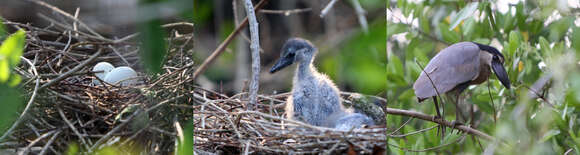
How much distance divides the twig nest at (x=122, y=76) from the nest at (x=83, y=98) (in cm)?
1

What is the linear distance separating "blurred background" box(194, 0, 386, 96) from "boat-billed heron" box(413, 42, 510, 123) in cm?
16

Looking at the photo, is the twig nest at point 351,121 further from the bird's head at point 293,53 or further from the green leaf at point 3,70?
the green leaf at point 3,70

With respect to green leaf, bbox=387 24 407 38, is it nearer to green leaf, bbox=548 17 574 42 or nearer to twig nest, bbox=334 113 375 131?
twig nest, bbox=334 113 375 131

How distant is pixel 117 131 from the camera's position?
45.3 inches

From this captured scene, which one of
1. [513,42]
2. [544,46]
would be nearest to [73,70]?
[513,42]

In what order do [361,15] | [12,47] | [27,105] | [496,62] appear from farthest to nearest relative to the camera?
[496,62] → [361,15] → [27,105] → [12,47]

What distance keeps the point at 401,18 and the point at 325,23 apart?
1.50 ft

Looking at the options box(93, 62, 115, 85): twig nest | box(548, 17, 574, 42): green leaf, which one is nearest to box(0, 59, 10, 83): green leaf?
box(93, 62, 115, 85): twig nest

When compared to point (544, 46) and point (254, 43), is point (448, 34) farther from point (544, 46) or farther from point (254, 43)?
point (254, 43)

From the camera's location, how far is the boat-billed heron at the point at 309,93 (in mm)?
1191

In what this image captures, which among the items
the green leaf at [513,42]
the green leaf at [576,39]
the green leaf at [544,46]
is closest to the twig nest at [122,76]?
the green leaf at [513,42]

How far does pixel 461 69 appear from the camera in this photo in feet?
4.13

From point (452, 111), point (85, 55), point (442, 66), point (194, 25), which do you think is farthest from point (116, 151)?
point (452, 111)

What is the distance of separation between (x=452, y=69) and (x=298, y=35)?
41 cm
